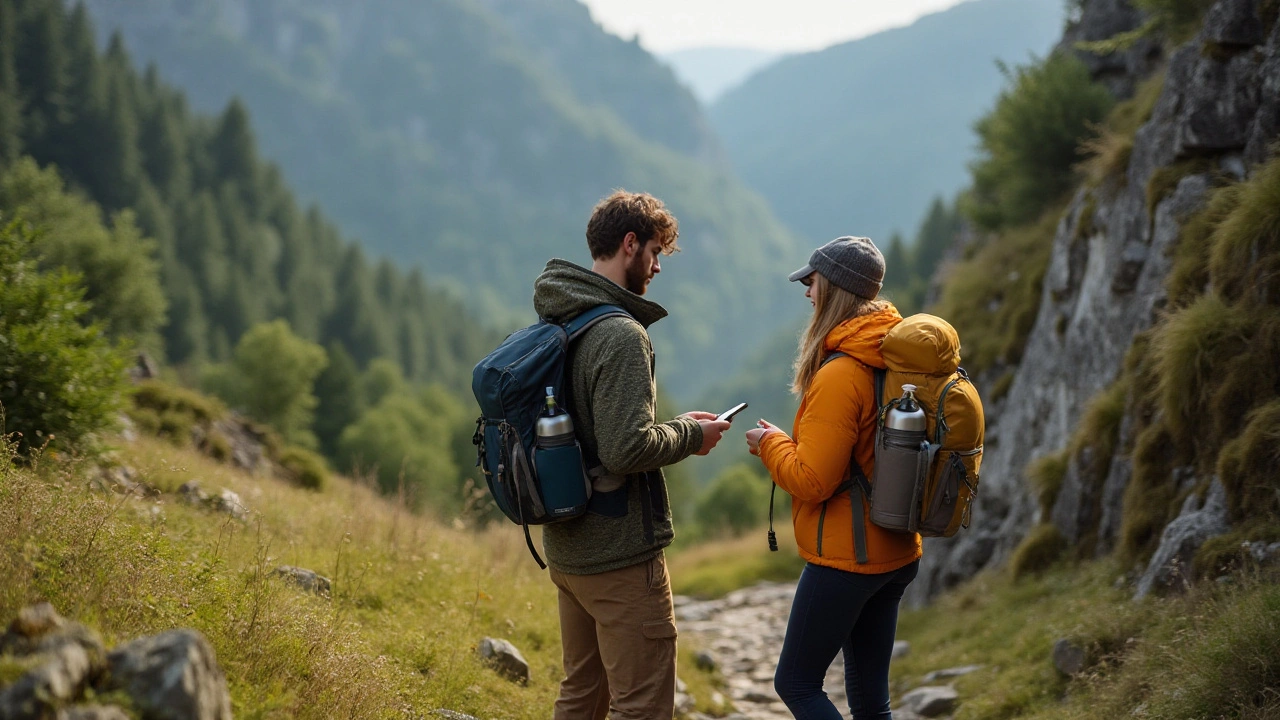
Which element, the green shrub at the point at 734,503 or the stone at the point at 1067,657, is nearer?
the stone at the point at 1067,657

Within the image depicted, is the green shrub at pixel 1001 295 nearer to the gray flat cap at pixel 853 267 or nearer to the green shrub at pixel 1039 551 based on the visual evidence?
the green shrub at pixel 1039 551

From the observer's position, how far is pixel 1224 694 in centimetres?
427

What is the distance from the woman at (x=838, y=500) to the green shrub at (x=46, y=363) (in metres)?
6.61

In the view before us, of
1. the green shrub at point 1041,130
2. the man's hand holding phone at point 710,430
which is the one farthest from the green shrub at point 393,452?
the man's hand holding phone at point 710,430

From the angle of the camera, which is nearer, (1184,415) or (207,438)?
(1184,415)

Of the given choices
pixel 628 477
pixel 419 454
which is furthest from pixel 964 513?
pixel 419 454

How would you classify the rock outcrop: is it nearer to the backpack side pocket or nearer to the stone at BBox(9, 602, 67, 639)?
the stone at BBox(9, 602, 67, 639)

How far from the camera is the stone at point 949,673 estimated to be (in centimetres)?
793

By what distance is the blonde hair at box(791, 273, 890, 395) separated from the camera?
4211mm

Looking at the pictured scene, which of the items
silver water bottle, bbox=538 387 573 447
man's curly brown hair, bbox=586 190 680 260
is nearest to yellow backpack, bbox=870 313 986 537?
man's curly brown hair, bbox=586 190 680 260

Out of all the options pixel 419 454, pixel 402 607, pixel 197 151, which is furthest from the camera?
pixel 197 151

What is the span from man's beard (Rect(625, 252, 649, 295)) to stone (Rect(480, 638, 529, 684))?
11.8 ft

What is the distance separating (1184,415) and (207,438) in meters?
16.3

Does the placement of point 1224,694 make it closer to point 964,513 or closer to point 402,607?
point 964,513
